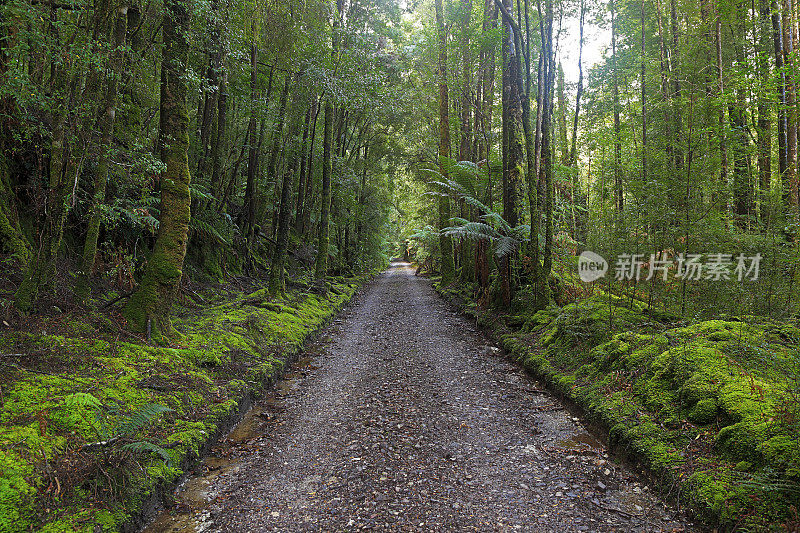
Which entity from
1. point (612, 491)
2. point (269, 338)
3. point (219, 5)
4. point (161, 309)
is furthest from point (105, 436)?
point (219, 5)

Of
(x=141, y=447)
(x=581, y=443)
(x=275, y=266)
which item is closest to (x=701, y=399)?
(x=581, y=443)

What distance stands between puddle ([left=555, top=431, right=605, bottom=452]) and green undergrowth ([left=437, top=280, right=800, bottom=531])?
0.59 feet

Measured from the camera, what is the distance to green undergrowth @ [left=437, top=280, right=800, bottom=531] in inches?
104

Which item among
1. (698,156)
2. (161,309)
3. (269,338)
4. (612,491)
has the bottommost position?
(612,491)

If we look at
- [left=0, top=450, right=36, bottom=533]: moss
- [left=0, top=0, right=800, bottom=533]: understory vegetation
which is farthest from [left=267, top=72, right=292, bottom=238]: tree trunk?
[left=0, top=450, right=36, bottom=533]: moss

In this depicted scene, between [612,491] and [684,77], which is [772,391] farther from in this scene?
[684,77]

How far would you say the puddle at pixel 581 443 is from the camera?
4.02 metres

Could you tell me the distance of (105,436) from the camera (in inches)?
117

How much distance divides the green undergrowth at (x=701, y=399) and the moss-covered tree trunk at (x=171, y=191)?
5449 millimetres

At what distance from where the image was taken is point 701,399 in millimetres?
3625

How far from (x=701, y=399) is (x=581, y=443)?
1.16 metres

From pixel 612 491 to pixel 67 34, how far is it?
25.3 feet

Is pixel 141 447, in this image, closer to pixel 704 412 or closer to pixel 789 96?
pixel 704 412

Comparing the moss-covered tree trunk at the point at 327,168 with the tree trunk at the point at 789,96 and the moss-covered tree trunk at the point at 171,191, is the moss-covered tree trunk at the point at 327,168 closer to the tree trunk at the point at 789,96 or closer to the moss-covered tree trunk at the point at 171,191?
the moss-covered tree trunk at the point at 171,191
